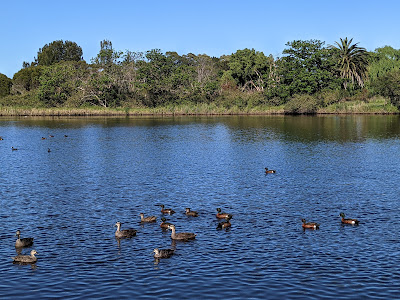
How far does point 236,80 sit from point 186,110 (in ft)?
77.3

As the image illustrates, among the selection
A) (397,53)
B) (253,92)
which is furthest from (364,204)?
(397,53)

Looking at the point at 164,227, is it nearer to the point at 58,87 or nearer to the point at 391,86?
the point at 391,86

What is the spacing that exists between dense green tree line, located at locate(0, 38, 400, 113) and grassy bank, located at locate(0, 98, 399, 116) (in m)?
2.72

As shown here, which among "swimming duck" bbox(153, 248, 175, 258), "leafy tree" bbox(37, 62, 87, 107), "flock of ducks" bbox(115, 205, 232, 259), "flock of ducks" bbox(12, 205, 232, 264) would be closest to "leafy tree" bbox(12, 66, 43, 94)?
"leafy tree" bbox(37, 62, 87, 107)

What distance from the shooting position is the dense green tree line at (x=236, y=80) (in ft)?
489

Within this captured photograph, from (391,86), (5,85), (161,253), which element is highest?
(5,85)

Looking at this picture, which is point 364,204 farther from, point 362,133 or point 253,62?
point 253,62

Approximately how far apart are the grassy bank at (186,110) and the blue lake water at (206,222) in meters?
80.3

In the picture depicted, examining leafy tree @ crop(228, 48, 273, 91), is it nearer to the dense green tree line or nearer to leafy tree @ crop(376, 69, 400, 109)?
the dense green tree line

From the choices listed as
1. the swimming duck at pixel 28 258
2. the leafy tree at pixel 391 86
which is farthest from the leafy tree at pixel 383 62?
the swimming duck at pixel 28 258

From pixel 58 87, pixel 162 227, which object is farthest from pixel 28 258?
pixel 58 87

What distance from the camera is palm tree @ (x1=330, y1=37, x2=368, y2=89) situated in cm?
→ 15712

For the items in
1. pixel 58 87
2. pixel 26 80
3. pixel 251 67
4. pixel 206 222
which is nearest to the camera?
pixel 206 222

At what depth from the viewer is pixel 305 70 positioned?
14800 cm
